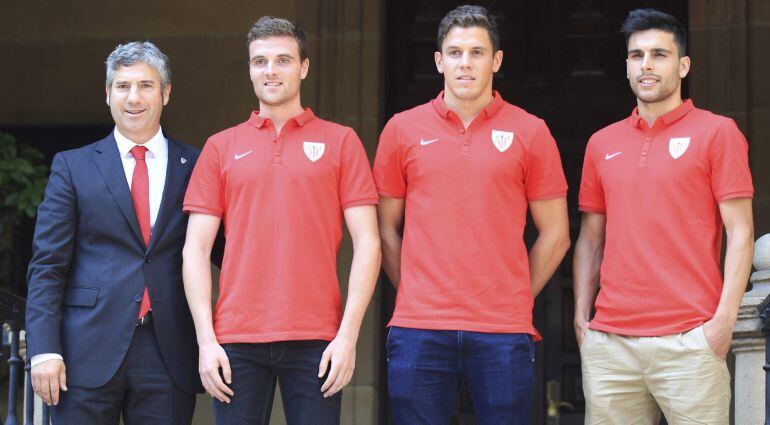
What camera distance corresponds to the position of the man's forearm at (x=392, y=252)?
5312 mm

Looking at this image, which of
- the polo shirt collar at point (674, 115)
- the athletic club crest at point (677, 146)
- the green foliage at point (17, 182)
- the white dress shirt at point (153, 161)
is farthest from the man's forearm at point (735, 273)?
the green foliage at point (17, 182)

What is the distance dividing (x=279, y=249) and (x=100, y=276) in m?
0.72

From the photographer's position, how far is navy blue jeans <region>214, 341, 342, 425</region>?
4.87m

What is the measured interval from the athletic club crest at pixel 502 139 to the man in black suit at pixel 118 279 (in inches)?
48.1

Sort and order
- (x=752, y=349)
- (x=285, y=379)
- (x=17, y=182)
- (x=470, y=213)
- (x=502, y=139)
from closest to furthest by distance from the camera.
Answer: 1. (x=285, y=379)
2. (x=470, y=213)
3. (x=502, y=139)
4. (x=752, y=349)
5. (x=17, y=182)

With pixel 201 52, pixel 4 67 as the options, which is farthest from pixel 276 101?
pixel 4 67

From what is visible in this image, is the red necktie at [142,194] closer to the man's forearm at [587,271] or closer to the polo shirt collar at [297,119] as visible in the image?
the polo shirt collar at [297,119]

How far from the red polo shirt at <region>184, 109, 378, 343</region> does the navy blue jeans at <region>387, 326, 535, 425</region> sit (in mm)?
315

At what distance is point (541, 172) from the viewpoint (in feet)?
17.0

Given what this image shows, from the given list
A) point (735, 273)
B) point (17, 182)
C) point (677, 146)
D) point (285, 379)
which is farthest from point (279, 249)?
point (17, 182)

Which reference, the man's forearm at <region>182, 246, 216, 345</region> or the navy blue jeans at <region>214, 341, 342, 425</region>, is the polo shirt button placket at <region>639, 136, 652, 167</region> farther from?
the man's forearm at <region>182, 246, 216, 345</region>

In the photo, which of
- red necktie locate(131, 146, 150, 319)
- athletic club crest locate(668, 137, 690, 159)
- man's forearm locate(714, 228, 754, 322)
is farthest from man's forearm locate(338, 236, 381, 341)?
man's forearm locate(714, 228, 754, 322)

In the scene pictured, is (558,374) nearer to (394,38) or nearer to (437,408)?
(394,38)

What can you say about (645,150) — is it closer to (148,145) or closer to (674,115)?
(674,115)
